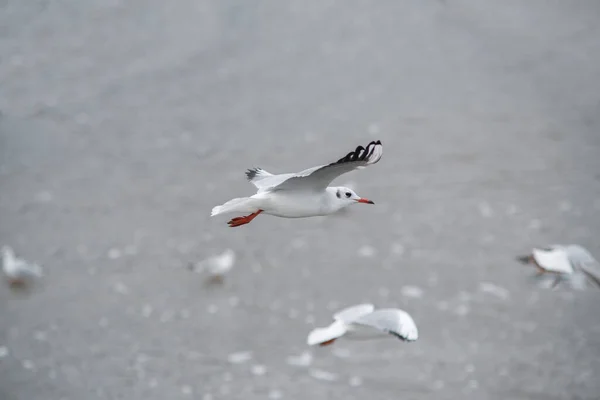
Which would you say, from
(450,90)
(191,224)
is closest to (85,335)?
(191,224)

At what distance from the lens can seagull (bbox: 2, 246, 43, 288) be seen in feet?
19.6

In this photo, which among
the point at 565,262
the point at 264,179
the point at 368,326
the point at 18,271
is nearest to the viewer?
the point at 264,179

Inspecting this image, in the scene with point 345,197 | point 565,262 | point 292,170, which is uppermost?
point 292,170

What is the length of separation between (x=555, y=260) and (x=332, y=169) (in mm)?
2695

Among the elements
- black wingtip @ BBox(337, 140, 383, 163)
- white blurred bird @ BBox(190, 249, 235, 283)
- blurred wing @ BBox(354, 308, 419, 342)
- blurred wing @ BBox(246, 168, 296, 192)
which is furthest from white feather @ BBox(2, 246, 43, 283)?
black wingtip @ BBox(337, 140, 383, 163)

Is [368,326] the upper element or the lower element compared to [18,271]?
lower

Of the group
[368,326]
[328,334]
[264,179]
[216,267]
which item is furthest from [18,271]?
[264,179]

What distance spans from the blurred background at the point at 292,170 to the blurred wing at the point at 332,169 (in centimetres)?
260

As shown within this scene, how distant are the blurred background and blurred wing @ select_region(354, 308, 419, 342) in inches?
49.2

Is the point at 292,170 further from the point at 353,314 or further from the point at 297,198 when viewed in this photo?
the point at 297,198

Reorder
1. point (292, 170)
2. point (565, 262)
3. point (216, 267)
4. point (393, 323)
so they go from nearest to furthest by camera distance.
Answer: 1. point (393, 323)
2. point (565, 262)
3. point (216, 267)
4. point (292, 170)

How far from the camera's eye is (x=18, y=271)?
599cm

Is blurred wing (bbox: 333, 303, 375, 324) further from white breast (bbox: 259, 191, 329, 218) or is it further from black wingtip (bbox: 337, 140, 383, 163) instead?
black wingtip (bbox: 337, 140, 383, 163)

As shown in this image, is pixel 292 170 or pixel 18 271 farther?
pixel 292 170
